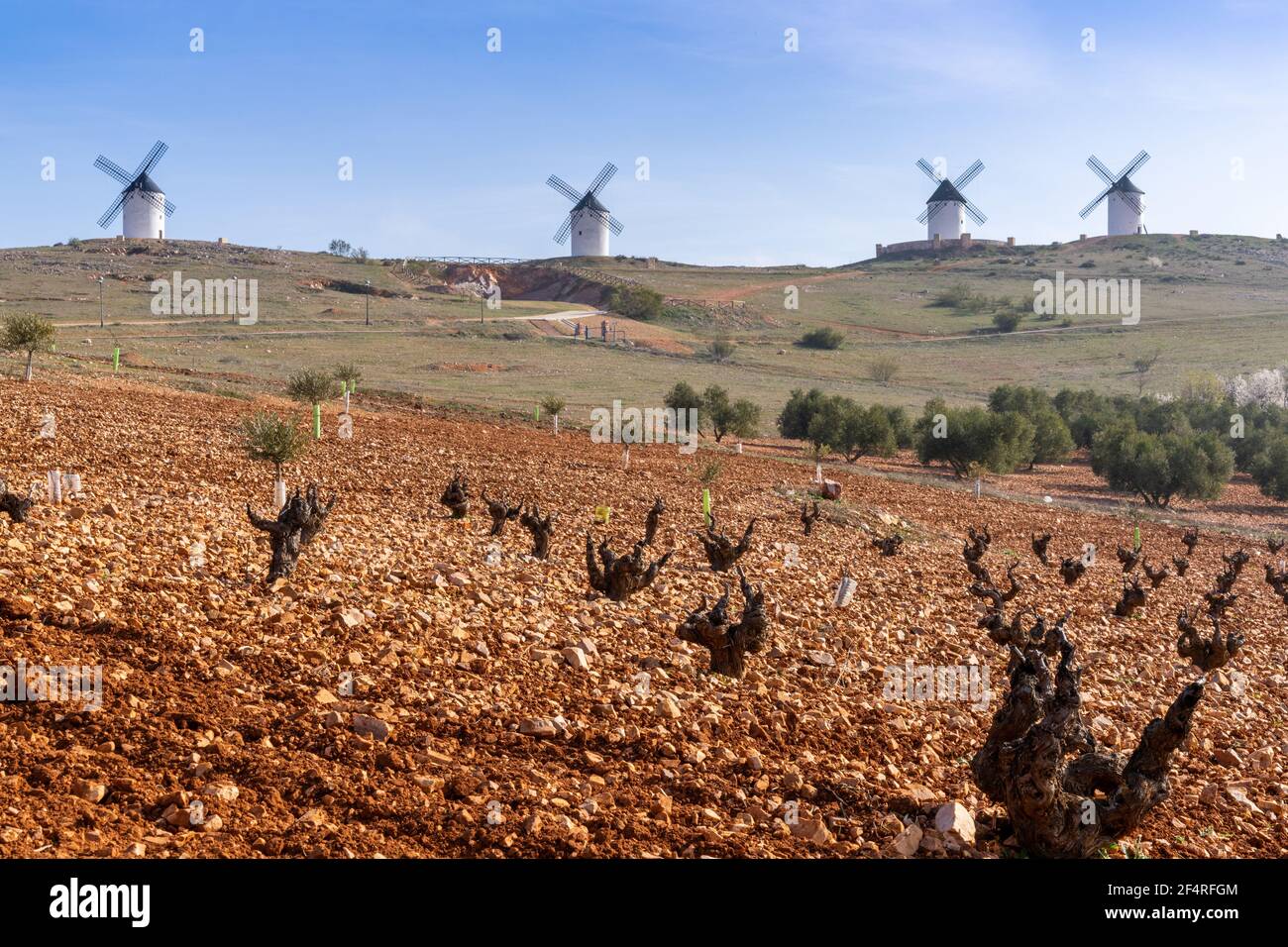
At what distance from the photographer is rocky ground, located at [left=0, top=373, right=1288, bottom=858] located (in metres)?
6.00

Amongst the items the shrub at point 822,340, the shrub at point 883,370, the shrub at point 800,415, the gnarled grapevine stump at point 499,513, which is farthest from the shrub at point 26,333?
the shrub at point 822,340

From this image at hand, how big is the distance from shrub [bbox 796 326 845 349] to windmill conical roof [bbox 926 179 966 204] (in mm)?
69025

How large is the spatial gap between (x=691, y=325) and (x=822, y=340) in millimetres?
13515

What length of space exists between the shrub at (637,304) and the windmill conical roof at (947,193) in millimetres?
66343

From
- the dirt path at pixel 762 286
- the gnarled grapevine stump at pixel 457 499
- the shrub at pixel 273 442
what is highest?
the dirt path at pixel 762 286

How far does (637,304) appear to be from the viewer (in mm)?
101750

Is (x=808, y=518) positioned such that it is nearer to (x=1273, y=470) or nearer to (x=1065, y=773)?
(x=1065, y=773)

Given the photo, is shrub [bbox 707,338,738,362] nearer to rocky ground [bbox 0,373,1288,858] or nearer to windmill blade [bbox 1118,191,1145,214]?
rocky ground [bbox 0,373,1288,858]

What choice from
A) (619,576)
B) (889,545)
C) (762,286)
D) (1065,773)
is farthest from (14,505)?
(762,286)

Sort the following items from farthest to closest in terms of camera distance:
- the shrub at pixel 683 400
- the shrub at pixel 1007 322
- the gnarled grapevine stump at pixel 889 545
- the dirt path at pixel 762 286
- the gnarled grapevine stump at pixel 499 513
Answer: the dirt path at pixel 762 286 → the shrub at pixel 1007 322 → the shrub at pixel 683 400 → the gnarled grapevine stump at pixel 889 545 → the gnarled grapevine stump at pixel 499 513

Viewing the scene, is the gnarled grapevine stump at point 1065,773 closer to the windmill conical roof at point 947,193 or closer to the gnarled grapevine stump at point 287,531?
the gnarled grapevine stump at point 287,531

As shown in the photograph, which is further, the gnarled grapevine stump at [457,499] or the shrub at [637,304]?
the shrub at [637,304]

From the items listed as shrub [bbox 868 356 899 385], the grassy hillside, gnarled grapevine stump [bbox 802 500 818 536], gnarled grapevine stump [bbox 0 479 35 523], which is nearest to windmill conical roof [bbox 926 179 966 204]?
the grassy hillside

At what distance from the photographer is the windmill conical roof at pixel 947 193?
495ft
